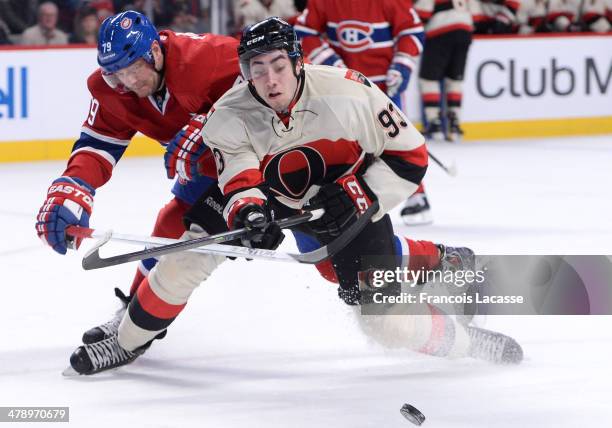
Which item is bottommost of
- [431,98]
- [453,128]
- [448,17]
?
[453,128]

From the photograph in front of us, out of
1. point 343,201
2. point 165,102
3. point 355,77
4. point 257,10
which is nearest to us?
point 343,201

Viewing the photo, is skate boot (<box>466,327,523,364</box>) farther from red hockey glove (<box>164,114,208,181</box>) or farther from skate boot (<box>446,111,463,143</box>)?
skate boot (<box>446,111,463,143</box>)

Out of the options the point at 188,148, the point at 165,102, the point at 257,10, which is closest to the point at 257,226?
the point at 188,148

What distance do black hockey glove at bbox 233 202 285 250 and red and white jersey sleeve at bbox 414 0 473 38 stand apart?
536cm

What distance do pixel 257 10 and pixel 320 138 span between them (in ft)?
16.3

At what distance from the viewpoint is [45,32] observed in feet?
23.0

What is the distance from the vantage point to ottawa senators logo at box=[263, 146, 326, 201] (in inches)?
112

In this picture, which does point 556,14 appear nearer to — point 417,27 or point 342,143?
point 417,27

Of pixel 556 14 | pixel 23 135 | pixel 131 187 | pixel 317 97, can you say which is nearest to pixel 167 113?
pixel 317 97

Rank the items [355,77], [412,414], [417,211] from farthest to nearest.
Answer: [417,211], [355,77], [412,414]

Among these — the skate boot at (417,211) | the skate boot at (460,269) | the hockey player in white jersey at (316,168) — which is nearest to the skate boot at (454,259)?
the skate boot at (460,269)

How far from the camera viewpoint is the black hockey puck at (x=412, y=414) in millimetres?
2483

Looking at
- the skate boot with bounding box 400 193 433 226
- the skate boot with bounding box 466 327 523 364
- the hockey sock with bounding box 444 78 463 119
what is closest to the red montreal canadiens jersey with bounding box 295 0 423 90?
the skate boot with bounding box 400 193 433 226

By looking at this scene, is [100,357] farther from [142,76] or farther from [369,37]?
[369,37]
